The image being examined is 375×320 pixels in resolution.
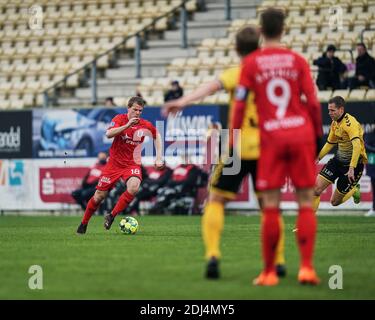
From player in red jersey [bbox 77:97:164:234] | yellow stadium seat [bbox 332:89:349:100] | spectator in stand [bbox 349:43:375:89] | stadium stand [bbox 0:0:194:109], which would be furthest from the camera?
stadium stand [bbox 0:0:194:109]

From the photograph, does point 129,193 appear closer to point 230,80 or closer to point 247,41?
point 230,80

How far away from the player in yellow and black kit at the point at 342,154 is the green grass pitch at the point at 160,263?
2.62 ft

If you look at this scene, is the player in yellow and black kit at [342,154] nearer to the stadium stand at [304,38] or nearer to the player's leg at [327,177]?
the player's leg at [327,177]

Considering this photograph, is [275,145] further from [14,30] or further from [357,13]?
[14,30]

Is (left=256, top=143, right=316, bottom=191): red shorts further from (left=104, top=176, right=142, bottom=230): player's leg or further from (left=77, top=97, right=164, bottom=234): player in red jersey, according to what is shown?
(left=104, top=176, right=142, bottom=230): player's leg

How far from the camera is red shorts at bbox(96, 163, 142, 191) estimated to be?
18062 mm

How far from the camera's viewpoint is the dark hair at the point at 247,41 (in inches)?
419

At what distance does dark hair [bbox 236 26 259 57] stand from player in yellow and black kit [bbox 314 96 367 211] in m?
7.65

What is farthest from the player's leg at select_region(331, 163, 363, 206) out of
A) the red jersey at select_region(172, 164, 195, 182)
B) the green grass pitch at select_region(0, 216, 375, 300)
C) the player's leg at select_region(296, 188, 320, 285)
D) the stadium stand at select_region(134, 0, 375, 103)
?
the player's leg at select_region(296, 188, 320, 285)

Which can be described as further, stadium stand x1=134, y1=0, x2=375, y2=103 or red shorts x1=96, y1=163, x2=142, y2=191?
stadium stand x1=134, y1=0, x2=375, y2=103

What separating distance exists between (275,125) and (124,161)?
8736 millimetres

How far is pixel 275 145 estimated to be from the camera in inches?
387
